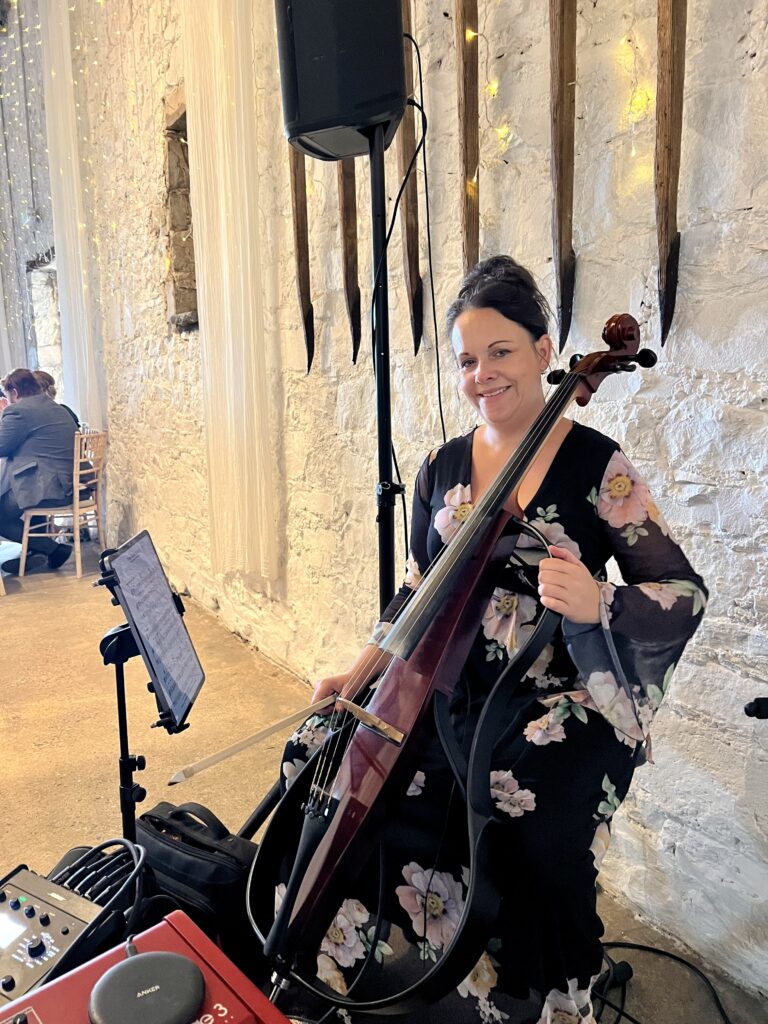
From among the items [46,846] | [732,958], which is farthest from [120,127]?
[732,958]

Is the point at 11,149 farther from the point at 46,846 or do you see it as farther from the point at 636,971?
the point at 636,971

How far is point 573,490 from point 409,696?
437 millimetres

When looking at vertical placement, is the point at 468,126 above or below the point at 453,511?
above

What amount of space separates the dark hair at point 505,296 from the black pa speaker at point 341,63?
1.67 ft

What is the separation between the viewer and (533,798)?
1062 millimetres

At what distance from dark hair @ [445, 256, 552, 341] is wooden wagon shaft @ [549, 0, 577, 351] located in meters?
0.34

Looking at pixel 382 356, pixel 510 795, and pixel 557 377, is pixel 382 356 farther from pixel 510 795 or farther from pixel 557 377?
pixel 510 795

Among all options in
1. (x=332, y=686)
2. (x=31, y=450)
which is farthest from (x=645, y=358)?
(x=31, y=450)

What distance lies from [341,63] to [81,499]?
3.86 m

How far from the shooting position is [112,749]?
8.02ft

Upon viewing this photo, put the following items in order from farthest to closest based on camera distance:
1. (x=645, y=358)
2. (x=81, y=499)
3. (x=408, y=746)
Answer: (x=81, y=499), (x=645, y=358), (x=408, y=746)

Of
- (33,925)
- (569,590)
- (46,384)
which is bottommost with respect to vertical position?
(33,925)

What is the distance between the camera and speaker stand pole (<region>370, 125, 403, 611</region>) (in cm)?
165

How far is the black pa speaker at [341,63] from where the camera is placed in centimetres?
151
